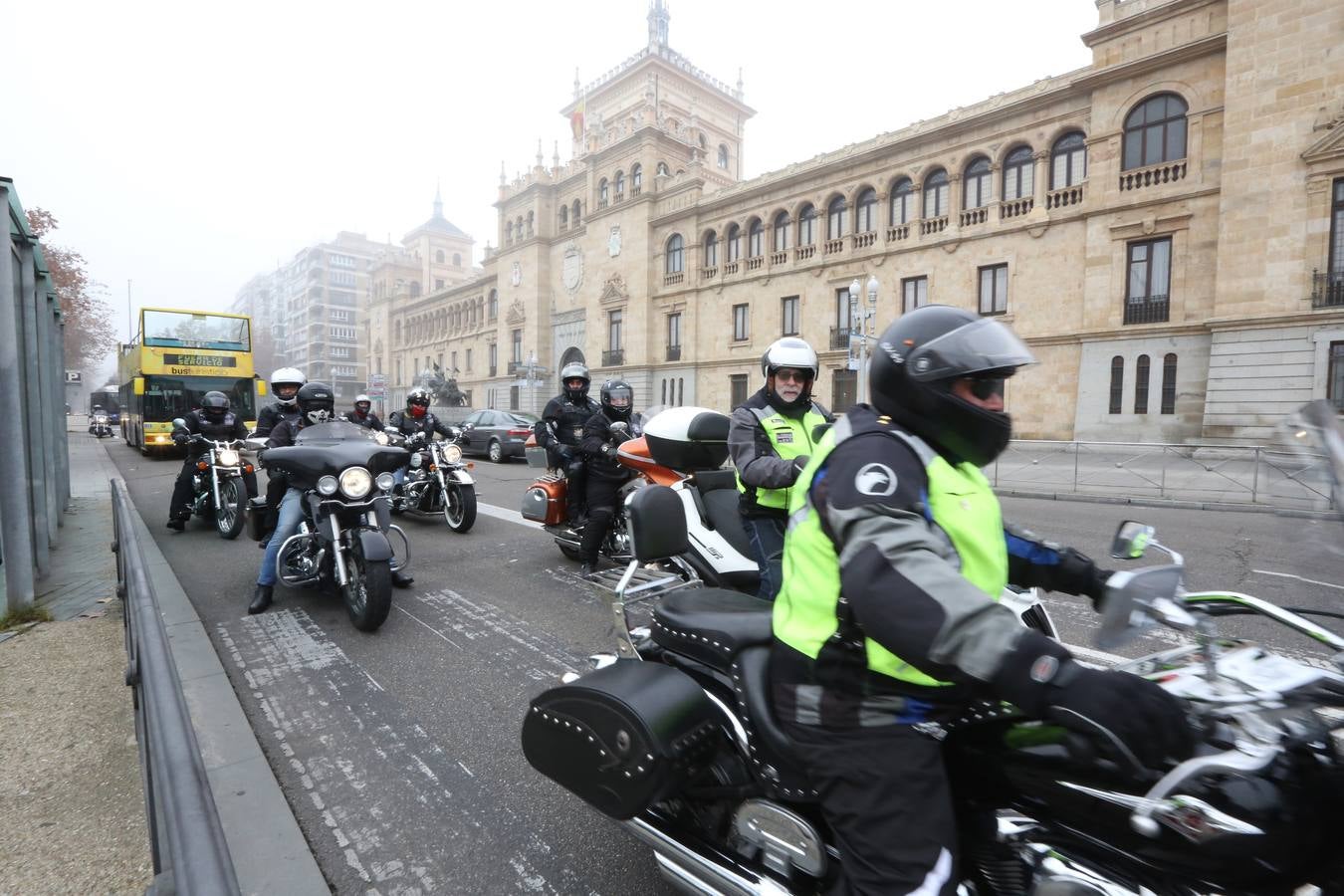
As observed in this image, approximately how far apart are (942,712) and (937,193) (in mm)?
28252

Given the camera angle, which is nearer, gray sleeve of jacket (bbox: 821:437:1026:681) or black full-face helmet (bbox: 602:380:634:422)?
gray sleeve of jacket (bbox: 821:437:1026:681)

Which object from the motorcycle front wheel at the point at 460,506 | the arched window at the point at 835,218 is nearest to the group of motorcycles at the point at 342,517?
the motorcycle front wheel at the point at 460,506

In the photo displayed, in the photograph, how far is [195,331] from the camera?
1864 cm

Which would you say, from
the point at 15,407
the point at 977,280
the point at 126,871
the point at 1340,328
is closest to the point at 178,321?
the point at 15,407

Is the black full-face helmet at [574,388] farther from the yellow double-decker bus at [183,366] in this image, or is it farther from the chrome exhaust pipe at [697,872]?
the yellow double-decker bus at [183,366]

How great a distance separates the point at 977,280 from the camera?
24828 millimetres

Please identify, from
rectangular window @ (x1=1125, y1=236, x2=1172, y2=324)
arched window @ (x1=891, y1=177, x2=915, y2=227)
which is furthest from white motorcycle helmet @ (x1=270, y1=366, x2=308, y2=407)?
arched window @ (x1=891, y1=177, x2=915, y2=227)

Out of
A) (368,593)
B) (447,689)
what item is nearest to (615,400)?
(368,593)

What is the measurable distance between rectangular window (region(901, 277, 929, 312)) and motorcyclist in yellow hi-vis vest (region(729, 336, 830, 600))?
23769 mm

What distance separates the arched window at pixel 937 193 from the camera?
25766 mm

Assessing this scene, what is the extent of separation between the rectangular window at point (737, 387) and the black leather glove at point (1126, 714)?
31.3 m

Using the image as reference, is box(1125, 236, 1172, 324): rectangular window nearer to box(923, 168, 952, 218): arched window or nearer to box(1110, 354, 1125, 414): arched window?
box(1110, 354, 1125, 414): arched window

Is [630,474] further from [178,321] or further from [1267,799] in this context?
[178,321]

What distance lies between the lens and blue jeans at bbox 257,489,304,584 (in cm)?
516
